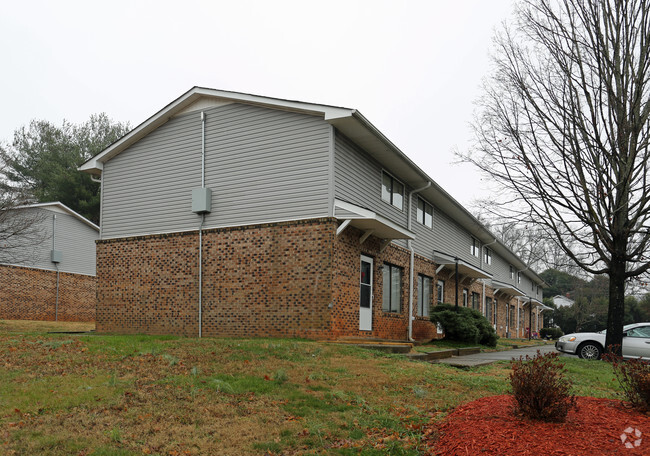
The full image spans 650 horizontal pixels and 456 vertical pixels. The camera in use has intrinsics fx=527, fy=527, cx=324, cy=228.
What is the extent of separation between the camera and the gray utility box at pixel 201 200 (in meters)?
15.5

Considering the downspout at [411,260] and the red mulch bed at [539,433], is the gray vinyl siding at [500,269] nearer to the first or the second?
the downspout at [411,260]

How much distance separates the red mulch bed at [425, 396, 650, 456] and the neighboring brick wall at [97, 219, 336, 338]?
301 inches

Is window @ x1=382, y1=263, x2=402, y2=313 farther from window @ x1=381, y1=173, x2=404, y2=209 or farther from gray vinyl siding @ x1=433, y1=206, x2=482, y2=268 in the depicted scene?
gray vinyl siding @ x1=433, y1=206, x2=482, y2=268

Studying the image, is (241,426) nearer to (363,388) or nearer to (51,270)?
(363,388)

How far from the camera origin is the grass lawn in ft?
17.3

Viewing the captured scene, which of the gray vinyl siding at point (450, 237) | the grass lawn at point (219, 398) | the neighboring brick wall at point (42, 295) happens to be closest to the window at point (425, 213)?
the gray vinyl siding at point (450, 237)

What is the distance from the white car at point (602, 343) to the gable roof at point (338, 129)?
6882mm

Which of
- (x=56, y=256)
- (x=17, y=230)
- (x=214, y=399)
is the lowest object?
(x=214, y=399)

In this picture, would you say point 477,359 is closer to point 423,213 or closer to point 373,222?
point 373,222

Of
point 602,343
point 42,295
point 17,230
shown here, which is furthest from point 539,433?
point 42,295

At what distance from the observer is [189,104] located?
16.6 metres

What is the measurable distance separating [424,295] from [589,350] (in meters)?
A: 6.76

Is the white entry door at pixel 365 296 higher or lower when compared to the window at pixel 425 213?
lower

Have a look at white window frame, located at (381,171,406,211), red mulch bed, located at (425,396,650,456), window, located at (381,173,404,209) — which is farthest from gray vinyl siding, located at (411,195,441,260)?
red mulch bed, located at (425,396,650,456)
